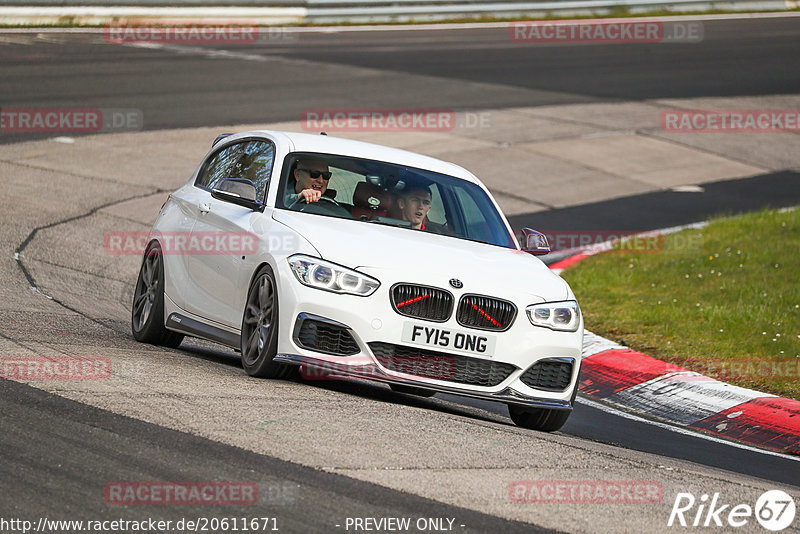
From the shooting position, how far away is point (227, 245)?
862 centimetres

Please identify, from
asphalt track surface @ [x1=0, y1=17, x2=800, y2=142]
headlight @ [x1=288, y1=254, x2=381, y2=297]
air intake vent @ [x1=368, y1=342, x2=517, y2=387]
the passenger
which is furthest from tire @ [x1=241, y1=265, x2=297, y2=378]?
asphalt track surface @ [x1=0, y1=17, x2=800, y2=142]

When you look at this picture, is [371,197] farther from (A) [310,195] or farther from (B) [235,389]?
(B) [235,389]

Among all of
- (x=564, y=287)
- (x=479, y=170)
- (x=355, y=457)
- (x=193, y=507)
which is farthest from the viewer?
(x=479, y=170)

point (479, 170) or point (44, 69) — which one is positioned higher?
point (44, 69)

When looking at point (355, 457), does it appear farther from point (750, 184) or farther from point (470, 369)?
point (750, 184)

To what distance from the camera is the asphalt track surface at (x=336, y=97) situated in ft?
18.3

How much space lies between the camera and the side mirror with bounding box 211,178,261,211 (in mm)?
8523

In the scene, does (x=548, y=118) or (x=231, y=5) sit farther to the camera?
(x=231, y=5)

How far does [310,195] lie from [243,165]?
978 millimetres

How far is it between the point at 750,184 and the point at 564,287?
43.2 feet

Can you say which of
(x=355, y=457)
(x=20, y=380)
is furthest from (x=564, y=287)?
(x=20, y=380)

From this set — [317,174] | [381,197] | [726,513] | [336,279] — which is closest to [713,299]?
[381,197]

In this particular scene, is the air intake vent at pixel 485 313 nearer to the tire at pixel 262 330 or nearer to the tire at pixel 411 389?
the tire at pixel 411 389

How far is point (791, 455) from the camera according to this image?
28.0ft
